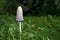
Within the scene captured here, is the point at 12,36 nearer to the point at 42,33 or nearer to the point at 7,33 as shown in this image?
the point at 7,33

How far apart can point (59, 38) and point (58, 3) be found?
8.65m

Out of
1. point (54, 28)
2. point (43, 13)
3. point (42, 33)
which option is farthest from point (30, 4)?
point (42, 33)

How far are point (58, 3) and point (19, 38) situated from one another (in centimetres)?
1000

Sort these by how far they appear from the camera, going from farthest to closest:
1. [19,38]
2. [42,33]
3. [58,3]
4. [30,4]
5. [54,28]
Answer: [30,4], [58,3], [54,28], [42,33], [19,38]

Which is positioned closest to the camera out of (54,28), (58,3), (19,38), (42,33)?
(19,38)

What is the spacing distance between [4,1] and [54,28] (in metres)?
9.60

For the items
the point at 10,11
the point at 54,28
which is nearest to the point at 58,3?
the point at 10,11

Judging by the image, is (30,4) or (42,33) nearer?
(42,33)

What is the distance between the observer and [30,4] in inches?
665

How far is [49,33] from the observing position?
7527 millimetres

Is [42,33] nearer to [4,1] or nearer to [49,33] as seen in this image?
[49,33]

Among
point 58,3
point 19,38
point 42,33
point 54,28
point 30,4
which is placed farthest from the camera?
point 30,4

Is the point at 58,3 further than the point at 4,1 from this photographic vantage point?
No

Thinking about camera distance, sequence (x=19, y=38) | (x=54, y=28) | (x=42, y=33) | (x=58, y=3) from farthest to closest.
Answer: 1. (x=58, y=3)
2. (x=54, y=28)
3. (x=42, y=33)
4. (x=19, y=38)
